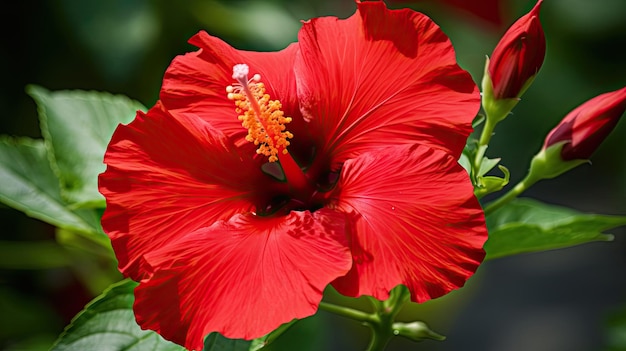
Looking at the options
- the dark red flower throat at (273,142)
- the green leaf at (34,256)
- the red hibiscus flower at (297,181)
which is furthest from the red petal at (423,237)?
the green leaf at (34,256)

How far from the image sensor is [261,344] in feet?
3.41

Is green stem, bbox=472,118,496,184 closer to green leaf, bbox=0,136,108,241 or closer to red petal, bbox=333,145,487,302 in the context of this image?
red petal, bbox=333,145,487,302

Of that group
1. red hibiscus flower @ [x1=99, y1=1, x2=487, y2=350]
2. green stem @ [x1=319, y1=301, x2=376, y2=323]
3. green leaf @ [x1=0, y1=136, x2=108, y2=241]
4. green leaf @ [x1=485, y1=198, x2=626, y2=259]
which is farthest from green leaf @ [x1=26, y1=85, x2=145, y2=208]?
green leaf @ [x1=485, y1=198, x2=626, y2=259]

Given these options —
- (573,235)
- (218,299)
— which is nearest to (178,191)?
(218,299)

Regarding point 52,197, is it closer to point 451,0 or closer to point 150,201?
point 150,201

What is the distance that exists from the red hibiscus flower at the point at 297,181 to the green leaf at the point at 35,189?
1.09 ft

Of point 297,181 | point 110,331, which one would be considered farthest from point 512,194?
point 110,331

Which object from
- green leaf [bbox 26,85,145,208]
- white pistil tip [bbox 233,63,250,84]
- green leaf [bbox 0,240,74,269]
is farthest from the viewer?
green leaf [bbox 0,240,74,269]

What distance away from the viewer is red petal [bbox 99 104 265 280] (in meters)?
0.94

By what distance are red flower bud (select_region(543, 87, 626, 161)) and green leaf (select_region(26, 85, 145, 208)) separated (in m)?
0.68

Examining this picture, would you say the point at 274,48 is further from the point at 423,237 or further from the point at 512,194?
the point at 423,237

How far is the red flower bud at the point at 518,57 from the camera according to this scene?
1040mm

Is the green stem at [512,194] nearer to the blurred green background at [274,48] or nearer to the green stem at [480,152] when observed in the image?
the green stem at [480,152]

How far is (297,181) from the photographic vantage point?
110 centimetres
